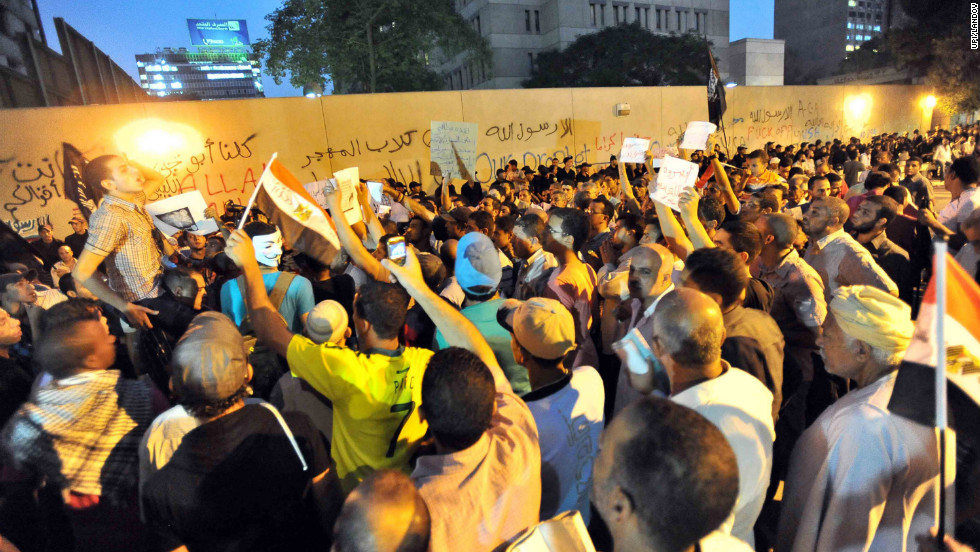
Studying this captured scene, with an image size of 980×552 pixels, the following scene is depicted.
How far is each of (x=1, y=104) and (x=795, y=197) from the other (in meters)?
14.9

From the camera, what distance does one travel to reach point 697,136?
5824mm

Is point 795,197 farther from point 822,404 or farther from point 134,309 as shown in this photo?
point 134,309

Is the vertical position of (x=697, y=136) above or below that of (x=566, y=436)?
above

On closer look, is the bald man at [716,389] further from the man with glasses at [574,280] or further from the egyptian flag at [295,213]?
the egyptian flag at [295,213]

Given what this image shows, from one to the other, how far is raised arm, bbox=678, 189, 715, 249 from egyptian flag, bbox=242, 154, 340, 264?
2.35 metres

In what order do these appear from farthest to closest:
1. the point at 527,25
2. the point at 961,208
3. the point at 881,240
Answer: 1. the point at 527,25
2. the point at 961,208
3. the point at 881,240

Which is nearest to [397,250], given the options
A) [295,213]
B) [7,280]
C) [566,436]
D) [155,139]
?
[295,213]

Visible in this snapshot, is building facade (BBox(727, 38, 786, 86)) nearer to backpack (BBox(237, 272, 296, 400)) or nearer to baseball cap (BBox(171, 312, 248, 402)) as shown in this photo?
backpack (BBox(237, 272, 296, 400))

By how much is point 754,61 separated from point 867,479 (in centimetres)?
6048

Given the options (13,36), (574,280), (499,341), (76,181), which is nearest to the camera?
(499,341)

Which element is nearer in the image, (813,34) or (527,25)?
(527,25)

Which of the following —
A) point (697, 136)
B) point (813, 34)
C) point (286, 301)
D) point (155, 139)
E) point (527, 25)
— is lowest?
point (286, 301)

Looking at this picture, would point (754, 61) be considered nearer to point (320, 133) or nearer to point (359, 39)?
point (359, 39)

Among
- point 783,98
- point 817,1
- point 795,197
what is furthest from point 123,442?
point 817,1
